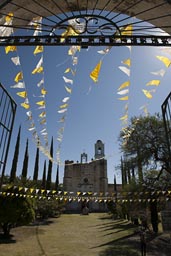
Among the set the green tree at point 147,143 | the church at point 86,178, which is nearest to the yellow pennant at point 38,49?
the green tree at point 147,143

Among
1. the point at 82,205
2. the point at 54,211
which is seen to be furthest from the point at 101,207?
the point at 54,211

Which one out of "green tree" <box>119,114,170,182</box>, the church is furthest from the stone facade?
"green tree" <box>119,114,170,182</box>

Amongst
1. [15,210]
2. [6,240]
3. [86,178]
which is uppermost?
[86,178]

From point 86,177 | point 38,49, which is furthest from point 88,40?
point 86,177

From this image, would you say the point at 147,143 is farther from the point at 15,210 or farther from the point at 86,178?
the point at 86,178

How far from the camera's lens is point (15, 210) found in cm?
1491

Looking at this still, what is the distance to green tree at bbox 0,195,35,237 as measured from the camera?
14742mm

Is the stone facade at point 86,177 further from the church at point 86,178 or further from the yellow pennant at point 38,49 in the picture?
the yellow pennant at point 38,49

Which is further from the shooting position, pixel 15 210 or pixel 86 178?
pixel 86 178

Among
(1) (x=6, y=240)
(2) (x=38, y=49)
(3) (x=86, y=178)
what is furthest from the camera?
(3) (x=86, y=178)

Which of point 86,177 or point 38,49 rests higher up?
point 86,177

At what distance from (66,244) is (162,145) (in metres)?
9.40

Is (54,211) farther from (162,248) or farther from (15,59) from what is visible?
(15,59)

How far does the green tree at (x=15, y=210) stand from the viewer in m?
14.7
